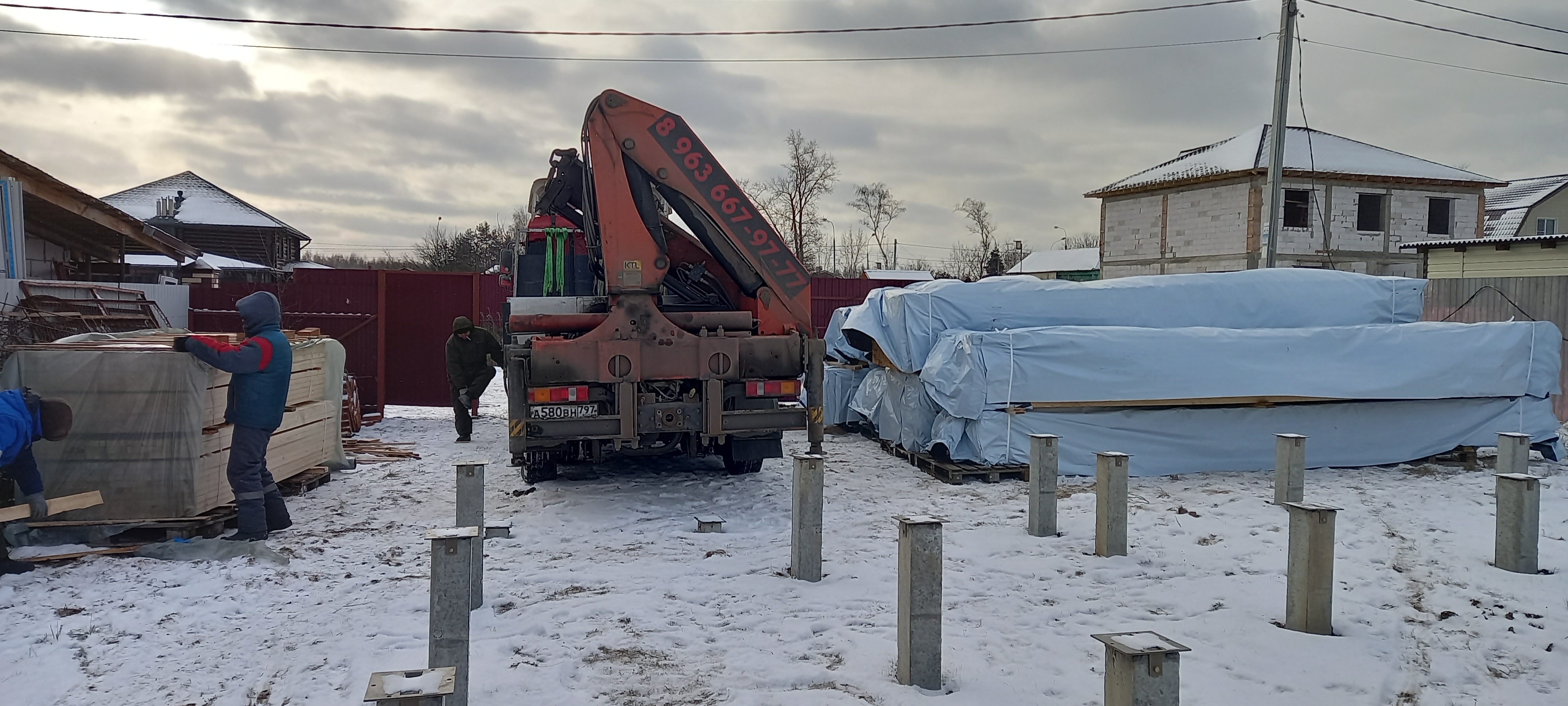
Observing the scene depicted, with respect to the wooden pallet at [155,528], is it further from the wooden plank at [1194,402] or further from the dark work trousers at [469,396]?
the wooden plank at [1194,402]

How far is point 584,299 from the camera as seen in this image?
826 centimetres

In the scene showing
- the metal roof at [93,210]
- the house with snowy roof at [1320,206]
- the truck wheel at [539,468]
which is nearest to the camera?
the truck wheel at [539,468]

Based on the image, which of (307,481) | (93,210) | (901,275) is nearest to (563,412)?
(307,481)

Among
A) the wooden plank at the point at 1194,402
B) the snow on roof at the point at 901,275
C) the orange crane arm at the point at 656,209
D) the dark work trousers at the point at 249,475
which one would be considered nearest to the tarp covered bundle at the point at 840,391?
the wooden plank at the point at 1194,402

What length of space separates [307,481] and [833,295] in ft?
45.4

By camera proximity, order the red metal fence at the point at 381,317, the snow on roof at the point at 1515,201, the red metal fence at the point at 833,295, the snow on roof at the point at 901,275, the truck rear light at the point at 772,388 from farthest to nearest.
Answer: the snow on roof at the point at 1515,201 < the snow on roof at the point at 901,275 < the red metal fence at the point at 833,295 < the red metal fence at the point at 381,317 < the truck rear light at the point at 772,388

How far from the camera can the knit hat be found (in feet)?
19.1

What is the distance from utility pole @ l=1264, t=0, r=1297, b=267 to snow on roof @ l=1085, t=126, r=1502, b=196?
12250 mm

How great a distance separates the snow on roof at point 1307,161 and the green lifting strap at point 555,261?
23849 mm

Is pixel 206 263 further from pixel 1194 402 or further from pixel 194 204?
pixel 1194 402

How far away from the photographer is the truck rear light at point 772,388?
25.5 ft

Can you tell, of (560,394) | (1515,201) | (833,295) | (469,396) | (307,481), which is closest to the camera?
(560,394)

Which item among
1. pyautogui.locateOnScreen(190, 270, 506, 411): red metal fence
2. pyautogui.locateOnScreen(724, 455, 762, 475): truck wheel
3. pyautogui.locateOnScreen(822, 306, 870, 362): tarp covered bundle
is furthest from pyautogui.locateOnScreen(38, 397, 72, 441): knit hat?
pyautogui.locateOnScreen(822, 306, 870, 362): tarp covered bundle

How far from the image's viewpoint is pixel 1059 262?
60.9m
